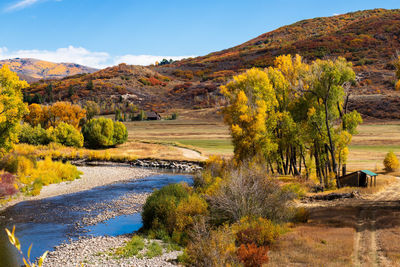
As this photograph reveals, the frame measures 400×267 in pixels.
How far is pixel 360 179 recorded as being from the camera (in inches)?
1126

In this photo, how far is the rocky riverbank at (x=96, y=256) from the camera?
16672mm

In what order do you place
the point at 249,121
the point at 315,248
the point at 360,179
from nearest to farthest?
the point at 315,248, the point at 360,179, the point at 249,121

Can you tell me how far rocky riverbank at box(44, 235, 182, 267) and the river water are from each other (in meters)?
1.35

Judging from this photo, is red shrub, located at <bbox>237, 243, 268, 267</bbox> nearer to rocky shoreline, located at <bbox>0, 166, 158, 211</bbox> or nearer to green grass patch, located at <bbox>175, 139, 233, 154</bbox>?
rocky shoreline, located at <bbox>0, 166, 158, 211</bbox>

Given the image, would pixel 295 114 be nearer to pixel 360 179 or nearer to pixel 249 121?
pixel 249 121

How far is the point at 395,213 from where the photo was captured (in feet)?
62.4

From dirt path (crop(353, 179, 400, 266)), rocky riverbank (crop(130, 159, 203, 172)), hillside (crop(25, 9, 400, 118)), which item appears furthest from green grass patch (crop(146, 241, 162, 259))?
hillside (crop(25, 9, 400, 118))

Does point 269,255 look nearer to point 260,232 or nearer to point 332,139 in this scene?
point 260,232

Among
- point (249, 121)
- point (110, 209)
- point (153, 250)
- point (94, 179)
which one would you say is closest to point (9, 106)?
point (94, 179)

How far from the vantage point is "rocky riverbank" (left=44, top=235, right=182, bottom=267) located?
16.7 m

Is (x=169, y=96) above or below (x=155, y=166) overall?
above

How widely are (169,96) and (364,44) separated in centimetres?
8589

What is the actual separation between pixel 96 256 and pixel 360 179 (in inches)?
848

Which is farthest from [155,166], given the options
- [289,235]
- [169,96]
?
[169,96]
